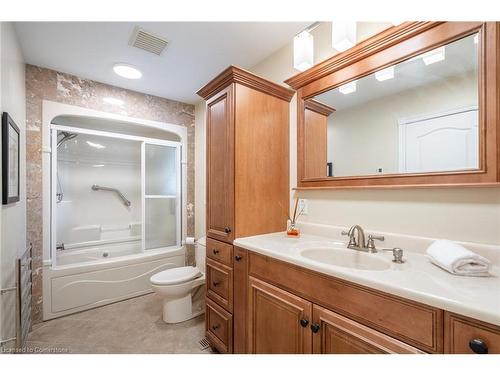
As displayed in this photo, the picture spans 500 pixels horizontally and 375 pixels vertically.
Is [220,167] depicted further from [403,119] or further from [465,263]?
[465,263]

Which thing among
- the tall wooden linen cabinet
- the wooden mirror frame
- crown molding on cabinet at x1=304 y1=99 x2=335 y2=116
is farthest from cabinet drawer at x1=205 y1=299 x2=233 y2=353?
crown molding on cabinet at x1=304 y1=99 x2=335 y2=116

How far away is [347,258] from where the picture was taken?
48.6 inches

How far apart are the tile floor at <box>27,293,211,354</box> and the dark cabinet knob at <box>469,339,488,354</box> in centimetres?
163

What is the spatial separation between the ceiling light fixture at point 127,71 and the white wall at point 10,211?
0.67 meters

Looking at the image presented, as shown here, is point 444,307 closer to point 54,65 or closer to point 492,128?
point 492,128

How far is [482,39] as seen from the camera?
3.06 feet

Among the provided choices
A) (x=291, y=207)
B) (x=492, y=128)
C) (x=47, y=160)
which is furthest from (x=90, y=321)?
(x=492, y=128)

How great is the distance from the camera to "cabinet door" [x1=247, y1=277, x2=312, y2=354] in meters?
1.01

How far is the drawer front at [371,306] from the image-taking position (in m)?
0.66

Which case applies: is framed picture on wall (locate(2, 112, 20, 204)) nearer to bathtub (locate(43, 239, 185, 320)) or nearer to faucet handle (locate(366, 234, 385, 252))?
bathtub (locate(43, 239, 185, 320))

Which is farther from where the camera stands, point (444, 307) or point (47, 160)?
point (47, 160)

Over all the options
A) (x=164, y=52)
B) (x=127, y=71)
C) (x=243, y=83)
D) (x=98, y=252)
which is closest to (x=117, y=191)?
(x=98, y=252)

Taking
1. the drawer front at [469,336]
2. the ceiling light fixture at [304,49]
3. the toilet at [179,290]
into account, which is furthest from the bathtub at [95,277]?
the drawer front at [469,336]

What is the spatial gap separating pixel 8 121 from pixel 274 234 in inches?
70.4
